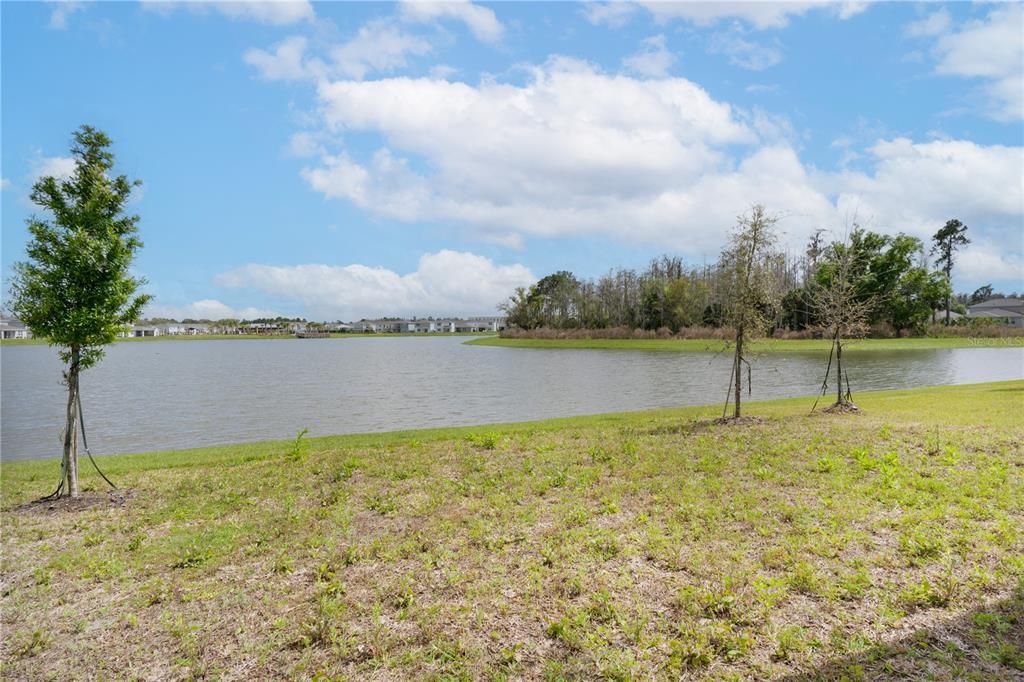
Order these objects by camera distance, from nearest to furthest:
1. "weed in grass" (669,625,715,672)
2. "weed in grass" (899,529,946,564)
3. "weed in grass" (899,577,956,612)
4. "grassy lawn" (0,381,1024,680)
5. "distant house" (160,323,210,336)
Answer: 1. "weed in grass" (669,625,715,672)
2. "grassy lawn" (0,381,1024,680)
3. "weed in grass" (899,577,956,612)
4. "weed in grass" (899,529,946,564)
5. "distant house" (160,323,210,336)

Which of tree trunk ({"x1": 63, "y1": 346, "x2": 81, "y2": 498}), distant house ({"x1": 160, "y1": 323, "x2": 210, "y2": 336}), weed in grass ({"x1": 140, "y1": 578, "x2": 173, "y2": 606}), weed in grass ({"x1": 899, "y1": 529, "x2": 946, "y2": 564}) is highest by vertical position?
distant house ({"x1": 160, "y1": 323, "x2": 210, "y2": 336})

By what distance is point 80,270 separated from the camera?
8516 mm

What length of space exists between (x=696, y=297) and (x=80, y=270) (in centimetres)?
8136

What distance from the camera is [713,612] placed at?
4.86m

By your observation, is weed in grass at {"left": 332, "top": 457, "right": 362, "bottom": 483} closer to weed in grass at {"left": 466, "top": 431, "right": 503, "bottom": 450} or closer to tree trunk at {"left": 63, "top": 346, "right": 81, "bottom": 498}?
weed in grass at {"left": 466, "top": 431, "right": 503, "bottom": 450}

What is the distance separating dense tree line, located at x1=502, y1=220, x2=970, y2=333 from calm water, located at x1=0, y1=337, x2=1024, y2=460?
1287 cm

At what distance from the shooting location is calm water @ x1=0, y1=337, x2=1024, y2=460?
60.0 feet

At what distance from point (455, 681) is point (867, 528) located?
17.2 ft

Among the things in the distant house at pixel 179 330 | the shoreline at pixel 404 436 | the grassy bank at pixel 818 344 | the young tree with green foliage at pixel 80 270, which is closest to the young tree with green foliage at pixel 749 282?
the shoreline at pixel 404 436

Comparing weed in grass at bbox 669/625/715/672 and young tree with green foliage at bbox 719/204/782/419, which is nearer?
weed in grass at bbox 669/625/715/672

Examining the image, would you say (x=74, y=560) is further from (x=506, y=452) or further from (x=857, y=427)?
(x=857, y=427)

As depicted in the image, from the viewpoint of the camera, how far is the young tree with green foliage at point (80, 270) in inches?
332

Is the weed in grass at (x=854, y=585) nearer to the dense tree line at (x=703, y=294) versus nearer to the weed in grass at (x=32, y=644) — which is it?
the weed in grass at (x=32, y=644)

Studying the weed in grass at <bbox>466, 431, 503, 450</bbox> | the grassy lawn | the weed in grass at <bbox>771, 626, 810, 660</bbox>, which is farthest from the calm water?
the weed in grass at <bbox>771, 626, 810, 660</bbox>
